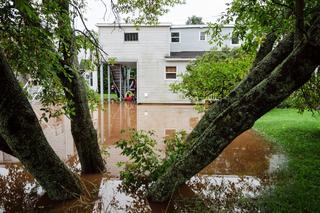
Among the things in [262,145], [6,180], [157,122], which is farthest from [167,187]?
[157,122]

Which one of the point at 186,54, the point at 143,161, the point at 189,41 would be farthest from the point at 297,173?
the point at 189,41

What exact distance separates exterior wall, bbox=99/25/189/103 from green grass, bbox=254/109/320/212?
10.8 meters

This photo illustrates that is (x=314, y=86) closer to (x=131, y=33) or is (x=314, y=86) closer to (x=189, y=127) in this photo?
(x=189, y=127)

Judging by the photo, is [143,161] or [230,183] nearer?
[143,161]

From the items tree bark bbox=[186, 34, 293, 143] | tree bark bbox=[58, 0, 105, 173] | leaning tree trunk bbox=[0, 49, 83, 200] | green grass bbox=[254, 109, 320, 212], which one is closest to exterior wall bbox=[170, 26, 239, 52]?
green grass bbox=[254, 109, 320, 212]

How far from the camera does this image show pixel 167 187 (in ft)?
14.8

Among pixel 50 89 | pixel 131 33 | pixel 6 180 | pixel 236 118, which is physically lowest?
pixel 6 180

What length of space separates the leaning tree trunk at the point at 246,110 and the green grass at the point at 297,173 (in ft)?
3.43

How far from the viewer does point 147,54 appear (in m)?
20.7

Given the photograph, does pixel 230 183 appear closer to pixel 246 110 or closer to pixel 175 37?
pixel 246 110

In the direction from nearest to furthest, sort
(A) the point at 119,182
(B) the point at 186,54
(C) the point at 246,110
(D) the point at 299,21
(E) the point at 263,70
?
(D) the point at 299,21 < (C) the point at 246,110 < (E) the point at 263,70 < (A) the point at 119,182 < (B) the point at 186,54

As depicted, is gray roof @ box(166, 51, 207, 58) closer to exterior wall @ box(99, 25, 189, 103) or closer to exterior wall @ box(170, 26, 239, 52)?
exterior wall @ box(170, 26, 239, 52)

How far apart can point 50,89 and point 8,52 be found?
71 cm

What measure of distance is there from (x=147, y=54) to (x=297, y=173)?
16.0 metres
